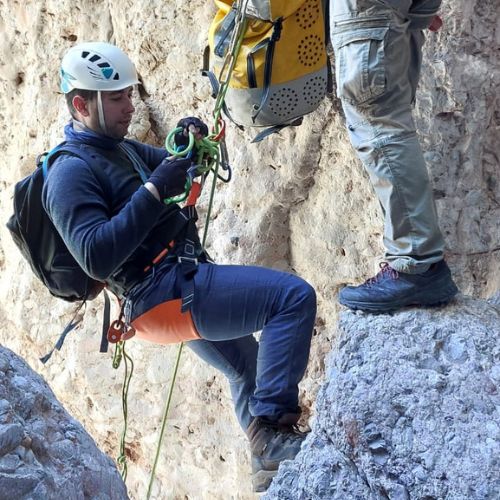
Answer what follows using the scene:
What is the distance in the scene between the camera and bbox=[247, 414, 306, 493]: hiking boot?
3059 millimetres

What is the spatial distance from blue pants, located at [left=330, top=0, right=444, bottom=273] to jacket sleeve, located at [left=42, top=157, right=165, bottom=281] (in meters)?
0.78

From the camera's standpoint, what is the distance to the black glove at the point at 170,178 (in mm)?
2988

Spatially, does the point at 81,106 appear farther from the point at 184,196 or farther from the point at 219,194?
the point at 219,194

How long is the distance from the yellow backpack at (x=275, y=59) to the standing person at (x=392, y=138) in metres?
0.47

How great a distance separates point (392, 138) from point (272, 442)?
1.18m

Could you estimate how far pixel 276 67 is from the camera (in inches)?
132

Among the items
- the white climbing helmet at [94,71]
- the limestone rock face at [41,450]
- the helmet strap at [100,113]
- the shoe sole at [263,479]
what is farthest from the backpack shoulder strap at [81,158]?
the shoe sole at [263,479]

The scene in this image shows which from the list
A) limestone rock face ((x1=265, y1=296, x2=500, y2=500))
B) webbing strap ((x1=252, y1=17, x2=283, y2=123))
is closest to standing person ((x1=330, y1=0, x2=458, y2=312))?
limestone rock face ((x1=265, y1=296, x2=500, y2=500))

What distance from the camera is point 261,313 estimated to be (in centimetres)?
311

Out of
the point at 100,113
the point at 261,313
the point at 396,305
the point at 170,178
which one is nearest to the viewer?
the point at 396,305

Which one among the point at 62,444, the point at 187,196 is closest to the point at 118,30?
the point at 187,196

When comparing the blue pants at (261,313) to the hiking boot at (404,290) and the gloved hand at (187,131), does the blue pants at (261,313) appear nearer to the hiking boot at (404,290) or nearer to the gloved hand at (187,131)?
the hiking boot at (404,290)

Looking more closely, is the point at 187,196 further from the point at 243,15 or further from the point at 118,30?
the point at 118,30

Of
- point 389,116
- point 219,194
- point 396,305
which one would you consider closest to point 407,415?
point 396,305
